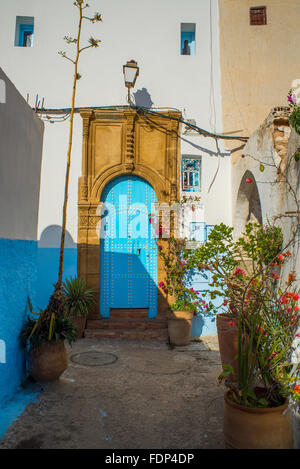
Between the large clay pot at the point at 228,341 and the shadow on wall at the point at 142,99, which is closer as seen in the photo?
the large clay pot at the point at 228,341

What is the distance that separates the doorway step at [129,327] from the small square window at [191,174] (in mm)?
2605

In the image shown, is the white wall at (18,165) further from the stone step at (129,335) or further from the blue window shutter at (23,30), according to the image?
the blue window shutter at (23,30)

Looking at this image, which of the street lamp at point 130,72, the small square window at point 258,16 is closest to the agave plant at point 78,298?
the street lamp at point 130,72

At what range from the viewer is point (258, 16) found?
722 centimetres

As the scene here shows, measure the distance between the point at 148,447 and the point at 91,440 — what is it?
46 centimetres

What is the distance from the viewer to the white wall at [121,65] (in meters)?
6.96

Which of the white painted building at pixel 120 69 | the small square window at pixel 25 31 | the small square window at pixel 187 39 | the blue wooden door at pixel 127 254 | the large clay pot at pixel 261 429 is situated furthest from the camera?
the small square window at pixel 187 39

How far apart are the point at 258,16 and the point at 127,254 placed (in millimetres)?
5642

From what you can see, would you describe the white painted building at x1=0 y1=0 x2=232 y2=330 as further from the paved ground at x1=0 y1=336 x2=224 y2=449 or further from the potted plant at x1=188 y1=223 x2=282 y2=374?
the paved ground at x1=0 y1=336 x2=224 y2=449

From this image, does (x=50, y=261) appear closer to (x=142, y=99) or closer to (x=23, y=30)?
(x=142, y=99)

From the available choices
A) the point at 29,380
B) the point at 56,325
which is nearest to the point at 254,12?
the point at 56,325

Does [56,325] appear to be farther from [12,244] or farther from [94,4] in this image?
[94,4]

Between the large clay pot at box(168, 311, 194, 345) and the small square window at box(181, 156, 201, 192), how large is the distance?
2.51m

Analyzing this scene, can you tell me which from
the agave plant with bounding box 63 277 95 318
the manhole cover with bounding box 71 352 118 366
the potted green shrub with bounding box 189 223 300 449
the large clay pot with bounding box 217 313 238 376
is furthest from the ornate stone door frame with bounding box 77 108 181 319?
the potted green shrub with bounding box 189 223 300 449
